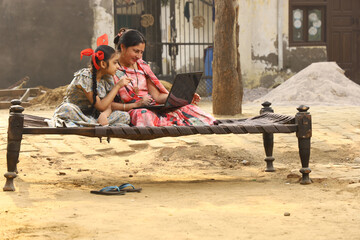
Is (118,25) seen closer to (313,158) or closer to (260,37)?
(260,37)

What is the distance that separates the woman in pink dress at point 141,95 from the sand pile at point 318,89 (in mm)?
7144

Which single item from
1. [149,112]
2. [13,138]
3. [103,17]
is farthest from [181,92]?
[103,17]

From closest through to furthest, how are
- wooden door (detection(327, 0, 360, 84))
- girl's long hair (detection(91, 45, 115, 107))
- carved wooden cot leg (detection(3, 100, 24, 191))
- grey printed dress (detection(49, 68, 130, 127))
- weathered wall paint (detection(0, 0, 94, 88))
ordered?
carved wooden cot leg (detection(3, 100, 24, 191)) → grey printed dress (detection(49, 68, 130, 127)) → girl's long hair (detection(91, 45, 115, 107)) → weathered wall paint (detection(0, 0, 94, 88)) → wooden door (detection(327, 0, 360, 84))

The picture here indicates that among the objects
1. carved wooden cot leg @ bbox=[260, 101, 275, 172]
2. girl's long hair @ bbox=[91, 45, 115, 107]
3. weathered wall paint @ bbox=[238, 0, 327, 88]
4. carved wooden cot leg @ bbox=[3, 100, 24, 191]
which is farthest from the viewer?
weathered wall paint @ bbox=[238, 0, 327, 88]

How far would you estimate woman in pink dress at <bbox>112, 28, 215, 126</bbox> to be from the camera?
5.54 m

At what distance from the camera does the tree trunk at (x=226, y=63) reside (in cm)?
1027

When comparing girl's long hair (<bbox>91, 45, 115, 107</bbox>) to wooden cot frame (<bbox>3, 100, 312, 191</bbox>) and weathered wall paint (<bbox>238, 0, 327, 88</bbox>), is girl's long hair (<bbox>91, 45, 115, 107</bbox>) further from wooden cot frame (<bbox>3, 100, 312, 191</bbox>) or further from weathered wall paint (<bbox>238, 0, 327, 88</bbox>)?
weathered wall paint (<bbox>238, 0, 327, 88</bbox>)

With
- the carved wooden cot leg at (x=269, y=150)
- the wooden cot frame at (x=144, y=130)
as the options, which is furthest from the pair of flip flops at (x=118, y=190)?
the carved wooden cot leg at (x=269, y=150)

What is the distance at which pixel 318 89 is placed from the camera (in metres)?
13.5

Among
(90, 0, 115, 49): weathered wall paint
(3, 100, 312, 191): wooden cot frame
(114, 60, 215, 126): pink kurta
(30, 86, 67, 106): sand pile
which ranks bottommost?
(30, 86, 67, 106): sand pile

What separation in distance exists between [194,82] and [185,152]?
1735 mm

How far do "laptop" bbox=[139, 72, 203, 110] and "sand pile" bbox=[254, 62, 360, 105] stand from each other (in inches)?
286

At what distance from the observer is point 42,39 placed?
14523 millimetres

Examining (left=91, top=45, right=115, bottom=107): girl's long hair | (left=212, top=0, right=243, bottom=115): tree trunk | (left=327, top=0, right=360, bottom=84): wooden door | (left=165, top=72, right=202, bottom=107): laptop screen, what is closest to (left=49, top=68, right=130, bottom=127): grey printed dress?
(left=91, top=45, right=115, bottom=107): girl's long hair
